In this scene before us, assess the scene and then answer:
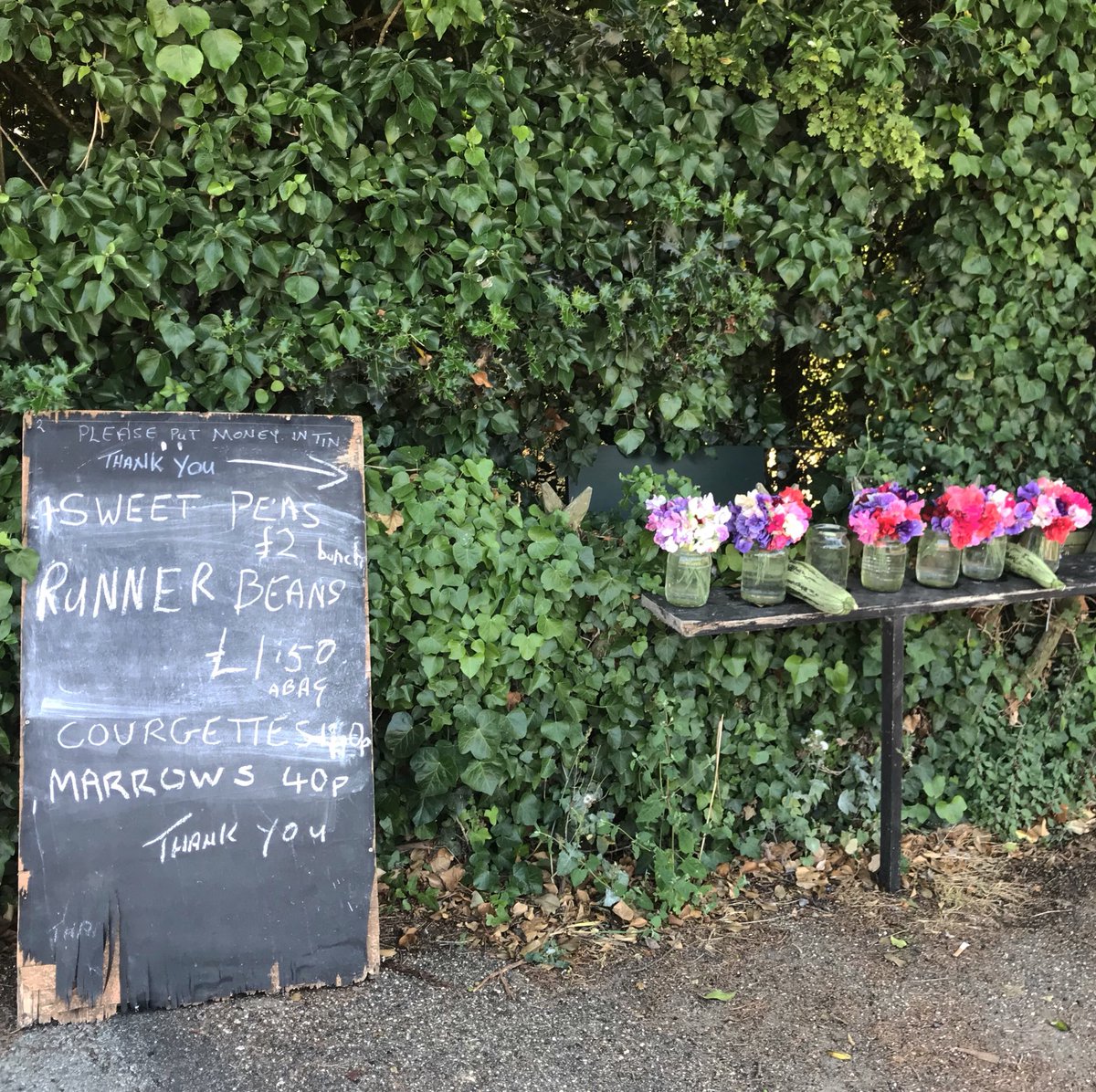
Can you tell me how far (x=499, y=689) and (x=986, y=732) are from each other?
1.92 metres

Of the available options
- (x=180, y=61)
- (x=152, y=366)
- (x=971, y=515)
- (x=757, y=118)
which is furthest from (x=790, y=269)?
(x=152, y=366)

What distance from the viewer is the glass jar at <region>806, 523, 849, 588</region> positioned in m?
2.98

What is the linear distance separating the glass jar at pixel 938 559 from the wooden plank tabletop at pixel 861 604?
3 centimetres

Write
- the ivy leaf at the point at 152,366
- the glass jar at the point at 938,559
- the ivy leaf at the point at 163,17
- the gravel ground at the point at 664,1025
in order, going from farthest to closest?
the glass jar at the point at 938,559, the ivy leaf at the point at 152,366, the ivy leaf at the point at 163,17, the gravel ground at the point at 664,1025

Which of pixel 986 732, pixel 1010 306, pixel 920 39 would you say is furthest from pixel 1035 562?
pixel 920 39

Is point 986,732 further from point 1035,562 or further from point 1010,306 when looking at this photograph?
point 1010,306

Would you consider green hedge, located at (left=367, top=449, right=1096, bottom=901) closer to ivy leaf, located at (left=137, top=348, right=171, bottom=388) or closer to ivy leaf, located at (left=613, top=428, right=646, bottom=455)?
ivy leaf, located at (left=613, top=428, right=646, bottom=455)

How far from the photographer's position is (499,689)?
9.18 ft

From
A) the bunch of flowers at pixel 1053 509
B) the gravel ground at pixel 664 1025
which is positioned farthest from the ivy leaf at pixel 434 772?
the bunch of flowers at pixel 1053 509

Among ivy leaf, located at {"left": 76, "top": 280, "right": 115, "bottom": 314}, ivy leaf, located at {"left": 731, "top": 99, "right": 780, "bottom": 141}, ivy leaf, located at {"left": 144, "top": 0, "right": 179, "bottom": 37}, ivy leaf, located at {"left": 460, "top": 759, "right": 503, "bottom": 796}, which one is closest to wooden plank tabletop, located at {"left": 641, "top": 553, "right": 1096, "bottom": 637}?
ivy leaf, located at {"left": 460, "top": 759, "right": 503, "bottom": 796}

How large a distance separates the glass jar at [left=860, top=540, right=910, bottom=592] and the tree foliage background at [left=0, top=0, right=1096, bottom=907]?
0.32 metres

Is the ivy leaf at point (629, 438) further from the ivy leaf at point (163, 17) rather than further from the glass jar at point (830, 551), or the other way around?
the ivy leaf at point (163, 17)

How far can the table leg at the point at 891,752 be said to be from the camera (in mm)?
2984

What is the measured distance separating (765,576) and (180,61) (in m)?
2.15
